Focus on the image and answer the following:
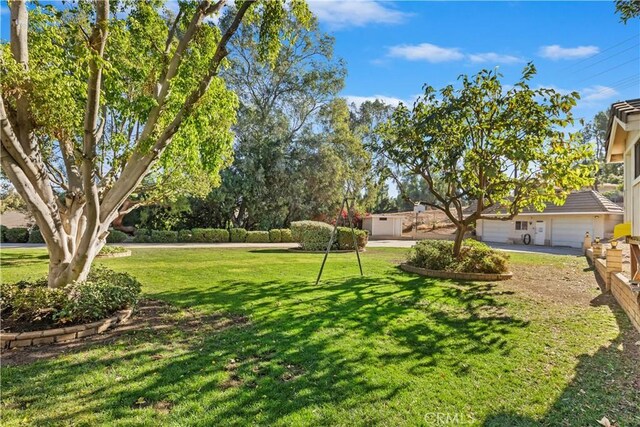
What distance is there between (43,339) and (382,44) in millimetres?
9579

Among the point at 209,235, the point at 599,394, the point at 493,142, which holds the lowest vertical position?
the point at 599,394

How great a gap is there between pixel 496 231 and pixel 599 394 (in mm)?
26996

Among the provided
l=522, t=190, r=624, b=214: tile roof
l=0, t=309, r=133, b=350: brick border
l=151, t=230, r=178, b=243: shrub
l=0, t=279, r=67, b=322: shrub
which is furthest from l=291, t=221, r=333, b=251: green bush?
l=522, t=190, r=624, b=214: tile roof

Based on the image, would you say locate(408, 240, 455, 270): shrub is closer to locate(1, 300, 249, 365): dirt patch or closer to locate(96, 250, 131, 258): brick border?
locate(1, 300, 249, 365): dirt patch

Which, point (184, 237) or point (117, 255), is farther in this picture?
point (184, 237)

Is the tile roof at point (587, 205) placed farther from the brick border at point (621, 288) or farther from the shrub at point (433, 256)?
the brick border at point (621, 288)

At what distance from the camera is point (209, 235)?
Result: 2170cm

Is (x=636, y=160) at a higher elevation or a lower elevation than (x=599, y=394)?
higher

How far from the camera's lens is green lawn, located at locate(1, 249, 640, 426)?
9.76 feet

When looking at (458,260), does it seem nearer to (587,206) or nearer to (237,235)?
(237,235)

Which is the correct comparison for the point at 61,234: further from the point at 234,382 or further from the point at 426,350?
the point at 426,350

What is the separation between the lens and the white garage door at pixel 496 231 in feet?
89.1

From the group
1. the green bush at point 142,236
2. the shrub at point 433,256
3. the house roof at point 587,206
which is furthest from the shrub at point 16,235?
the house roof at point 587,206

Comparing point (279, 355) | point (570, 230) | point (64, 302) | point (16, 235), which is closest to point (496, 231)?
point (570, 230)
